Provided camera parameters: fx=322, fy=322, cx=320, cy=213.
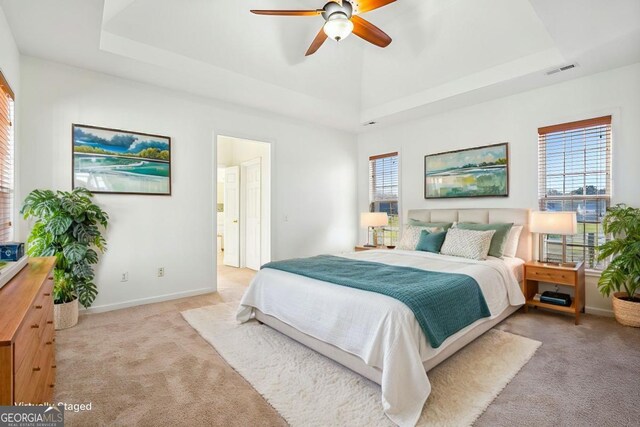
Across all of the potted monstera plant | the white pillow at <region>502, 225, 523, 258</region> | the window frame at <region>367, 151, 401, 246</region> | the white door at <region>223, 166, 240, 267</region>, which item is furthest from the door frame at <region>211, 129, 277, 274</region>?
the white pillow at <region>502, 225, 523, 258</region>

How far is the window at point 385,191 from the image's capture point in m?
5.66

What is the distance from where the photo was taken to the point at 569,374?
7.56 feet

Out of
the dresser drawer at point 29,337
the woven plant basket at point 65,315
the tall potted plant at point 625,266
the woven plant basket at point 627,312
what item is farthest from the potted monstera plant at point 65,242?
the woven plant basket at point 627,312

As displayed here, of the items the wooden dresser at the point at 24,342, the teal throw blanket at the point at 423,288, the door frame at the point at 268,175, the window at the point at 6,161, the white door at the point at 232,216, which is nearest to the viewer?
the wooden dresser at the point at 24,342

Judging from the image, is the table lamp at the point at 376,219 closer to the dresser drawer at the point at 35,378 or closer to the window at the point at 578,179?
the window at the point at 578,179

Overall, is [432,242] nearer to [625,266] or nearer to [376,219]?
[376,219]

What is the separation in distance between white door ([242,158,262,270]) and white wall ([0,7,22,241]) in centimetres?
328

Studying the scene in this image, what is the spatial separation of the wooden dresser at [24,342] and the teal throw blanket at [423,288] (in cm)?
175

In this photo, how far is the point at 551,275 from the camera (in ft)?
11.2

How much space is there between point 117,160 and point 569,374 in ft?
15.6

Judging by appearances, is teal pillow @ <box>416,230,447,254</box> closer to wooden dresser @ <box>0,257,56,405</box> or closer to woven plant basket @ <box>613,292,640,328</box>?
woven plant basket @ <box>613,292,640,328</box>

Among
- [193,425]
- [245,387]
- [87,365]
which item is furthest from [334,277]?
[87,365]

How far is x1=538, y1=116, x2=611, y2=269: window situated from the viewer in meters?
3.58

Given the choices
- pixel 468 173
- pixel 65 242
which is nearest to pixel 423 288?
pixel 468 173
